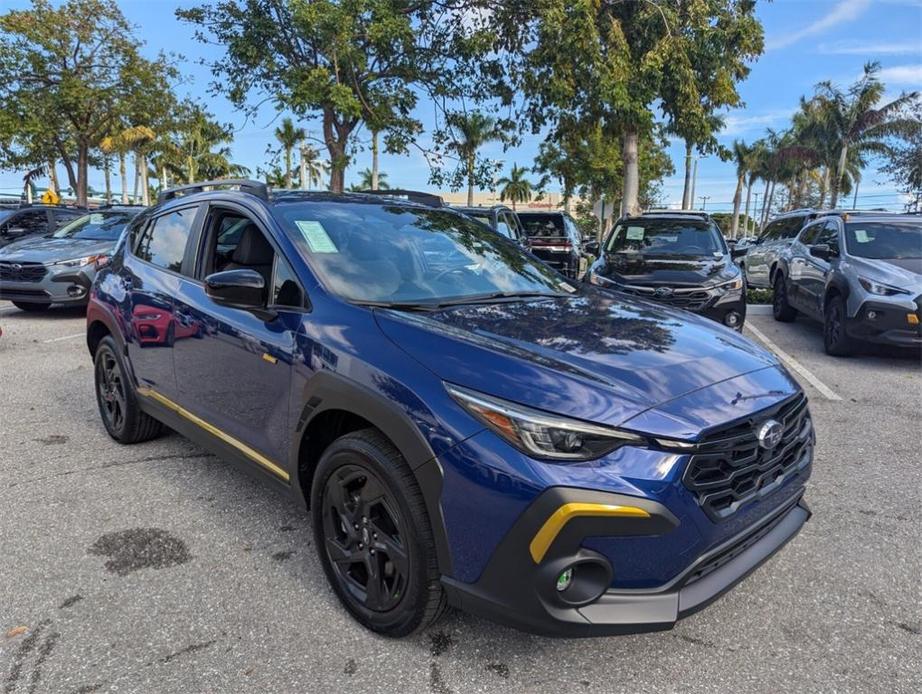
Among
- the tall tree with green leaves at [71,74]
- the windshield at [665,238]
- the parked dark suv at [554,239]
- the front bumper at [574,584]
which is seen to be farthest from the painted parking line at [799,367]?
the tall tree with green leaves at [71,74]

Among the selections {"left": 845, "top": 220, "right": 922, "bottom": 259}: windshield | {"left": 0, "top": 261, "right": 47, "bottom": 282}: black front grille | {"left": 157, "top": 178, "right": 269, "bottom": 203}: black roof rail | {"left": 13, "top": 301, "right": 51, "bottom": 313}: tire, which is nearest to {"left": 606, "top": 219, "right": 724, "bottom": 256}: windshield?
{"left": 845, "top": 220, "right": 922, "bottom": 259}: windshield

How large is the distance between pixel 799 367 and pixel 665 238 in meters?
2.76

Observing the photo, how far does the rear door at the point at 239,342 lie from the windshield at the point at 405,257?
0.20 metres

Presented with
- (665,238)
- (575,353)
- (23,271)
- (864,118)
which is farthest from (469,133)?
(864,118)

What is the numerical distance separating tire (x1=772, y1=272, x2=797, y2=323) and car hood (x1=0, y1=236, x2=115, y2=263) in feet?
34.5

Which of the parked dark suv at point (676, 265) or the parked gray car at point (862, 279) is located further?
the parked dark suv at point (676, 265)

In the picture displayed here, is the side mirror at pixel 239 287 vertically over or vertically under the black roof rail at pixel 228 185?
under

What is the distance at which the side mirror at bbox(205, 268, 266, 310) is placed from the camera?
289 centimetres

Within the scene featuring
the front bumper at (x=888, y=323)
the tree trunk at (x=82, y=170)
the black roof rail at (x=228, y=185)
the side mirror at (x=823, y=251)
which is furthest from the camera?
the tree trunk at (x=82, y=170)

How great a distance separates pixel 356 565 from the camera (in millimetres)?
2695

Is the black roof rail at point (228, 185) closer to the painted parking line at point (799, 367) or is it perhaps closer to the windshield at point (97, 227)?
the painted parking line at point (799, 367)

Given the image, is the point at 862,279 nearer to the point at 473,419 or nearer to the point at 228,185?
the point at 228,185

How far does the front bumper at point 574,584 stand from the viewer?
200 centimetres

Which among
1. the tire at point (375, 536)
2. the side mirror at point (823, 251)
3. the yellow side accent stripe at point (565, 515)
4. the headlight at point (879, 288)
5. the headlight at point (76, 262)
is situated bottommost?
the tire at point (375, 536)
